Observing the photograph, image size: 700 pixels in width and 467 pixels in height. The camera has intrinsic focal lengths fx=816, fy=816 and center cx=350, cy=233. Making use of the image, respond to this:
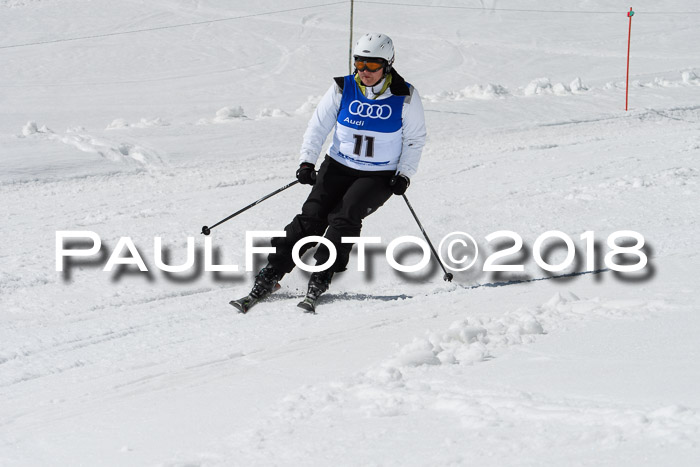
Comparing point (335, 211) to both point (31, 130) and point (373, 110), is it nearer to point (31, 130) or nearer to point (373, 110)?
point (373, 110)

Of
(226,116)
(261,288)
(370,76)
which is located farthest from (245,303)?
(226,116)

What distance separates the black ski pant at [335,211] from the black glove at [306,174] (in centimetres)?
7

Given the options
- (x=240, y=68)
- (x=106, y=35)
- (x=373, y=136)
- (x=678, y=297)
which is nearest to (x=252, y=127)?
(x=373, y=136)

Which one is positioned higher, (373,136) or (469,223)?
(373,136)

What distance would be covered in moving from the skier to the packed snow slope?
31cm

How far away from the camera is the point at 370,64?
5.01 m

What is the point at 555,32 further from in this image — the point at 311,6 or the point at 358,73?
the point at 358,73

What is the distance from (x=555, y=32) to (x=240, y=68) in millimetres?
10479

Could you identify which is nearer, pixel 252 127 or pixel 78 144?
pixel 78 144

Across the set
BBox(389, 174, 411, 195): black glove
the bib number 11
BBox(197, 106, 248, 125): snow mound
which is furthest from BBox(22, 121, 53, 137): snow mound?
BBox(389, 174, 411, 195): black glove

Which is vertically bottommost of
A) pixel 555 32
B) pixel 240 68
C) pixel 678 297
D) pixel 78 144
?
pixel 678 297

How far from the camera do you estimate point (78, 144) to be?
998 centimetres

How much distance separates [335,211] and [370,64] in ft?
3.09

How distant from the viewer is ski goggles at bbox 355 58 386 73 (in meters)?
5.01
